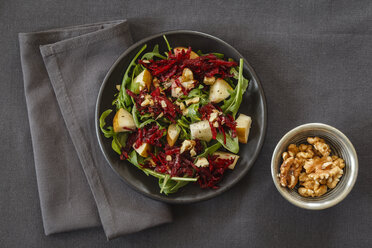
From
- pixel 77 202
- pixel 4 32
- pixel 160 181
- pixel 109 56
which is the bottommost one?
pixel 77 202

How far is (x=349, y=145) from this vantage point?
1.71m

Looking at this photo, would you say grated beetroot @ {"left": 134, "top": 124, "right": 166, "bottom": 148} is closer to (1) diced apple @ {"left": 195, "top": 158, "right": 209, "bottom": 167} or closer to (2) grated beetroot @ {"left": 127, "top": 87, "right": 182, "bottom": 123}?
(2) grated beetroot @ {"left": 127, "top": 87, "right": 182, "bottom": 123}

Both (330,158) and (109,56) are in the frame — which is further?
(109,56)

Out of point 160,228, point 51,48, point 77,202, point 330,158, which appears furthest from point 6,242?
point 330,158

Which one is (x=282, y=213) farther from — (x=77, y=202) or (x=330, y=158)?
(x=77, y=202)

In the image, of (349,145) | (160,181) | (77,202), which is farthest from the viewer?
(77,202)

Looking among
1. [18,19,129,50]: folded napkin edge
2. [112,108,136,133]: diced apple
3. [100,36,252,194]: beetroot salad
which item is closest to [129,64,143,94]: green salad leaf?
[100,36,252,194]: beetroot salad

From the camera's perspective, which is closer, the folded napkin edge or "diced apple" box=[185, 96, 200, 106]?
"diced apple" box=[185, 96, 200, 106]

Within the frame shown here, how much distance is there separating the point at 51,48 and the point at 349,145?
1.61 meters

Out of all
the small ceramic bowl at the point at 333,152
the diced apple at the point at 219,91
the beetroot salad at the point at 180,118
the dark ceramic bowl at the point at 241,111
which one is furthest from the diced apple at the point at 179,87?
the small ceramic bowl at the point at 333,152

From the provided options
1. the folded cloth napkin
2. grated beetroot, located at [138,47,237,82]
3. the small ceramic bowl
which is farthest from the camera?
the folded cloth napkin

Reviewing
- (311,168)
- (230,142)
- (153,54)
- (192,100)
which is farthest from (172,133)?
(311,168)

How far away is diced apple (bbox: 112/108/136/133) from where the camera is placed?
→ 70.7 inches

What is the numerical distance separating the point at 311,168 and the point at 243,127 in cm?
40
